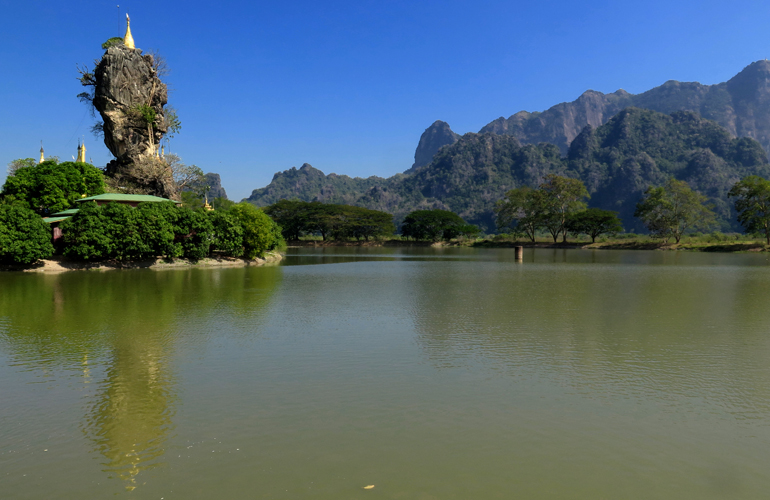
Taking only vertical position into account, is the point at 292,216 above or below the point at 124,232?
above

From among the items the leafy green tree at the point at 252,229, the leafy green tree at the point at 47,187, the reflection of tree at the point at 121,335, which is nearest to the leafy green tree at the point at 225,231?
the leafy green tree at the point at 252,229

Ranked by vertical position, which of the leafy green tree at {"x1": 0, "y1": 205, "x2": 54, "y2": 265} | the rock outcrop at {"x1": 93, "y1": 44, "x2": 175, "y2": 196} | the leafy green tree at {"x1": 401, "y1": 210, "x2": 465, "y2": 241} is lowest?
the leafy green tree at {"x1": 0, "y1": 205, "x2": 54, "y2": 265}

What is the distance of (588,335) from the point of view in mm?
14953

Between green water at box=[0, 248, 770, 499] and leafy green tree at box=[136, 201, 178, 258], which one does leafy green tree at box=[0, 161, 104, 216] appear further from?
green water at box=[0, 248, 770, 499]

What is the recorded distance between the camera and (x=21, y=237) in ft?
121

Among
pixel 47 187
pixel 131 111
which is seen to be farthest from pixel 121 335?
pixel 131 111

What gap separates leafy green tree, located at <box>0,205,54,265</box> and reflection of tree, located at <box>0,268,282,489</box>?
5.65 meters

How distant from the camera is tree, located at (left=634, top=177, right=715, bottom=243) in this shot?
9719cm

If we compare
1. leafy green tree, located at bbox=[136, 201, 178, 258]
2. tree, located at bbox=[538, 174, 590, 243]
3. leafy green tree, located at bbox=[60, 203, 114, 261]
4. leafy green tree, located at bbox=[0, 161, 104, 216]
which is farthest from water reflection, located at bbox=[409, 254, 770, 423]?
tree, located at bbox=[538, 174, 590, 243]

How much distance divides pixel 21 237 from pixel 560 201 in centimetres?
10696

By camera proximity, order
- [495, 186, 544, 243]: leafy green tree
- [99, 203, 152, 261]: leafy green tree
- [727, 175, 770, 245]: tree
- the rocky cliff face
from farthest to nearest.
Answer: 1. [495, 186, 544, 243]: leafy green tree
2. [727, 175, 770, 245]: tree
3. the rocky cliff face
4. [99, 203, 152, 261]: leafy green tree

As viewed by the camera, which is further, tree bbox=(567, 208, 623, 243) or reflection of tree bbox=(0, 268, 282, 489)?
tree bbox=(567, 208, 623, 243)

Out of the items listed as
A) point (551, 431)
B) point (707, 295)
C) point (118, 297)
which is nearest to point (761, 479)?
point (551, 431)

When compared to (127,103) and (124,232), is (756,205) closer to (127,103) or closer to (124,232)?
(124,232)
